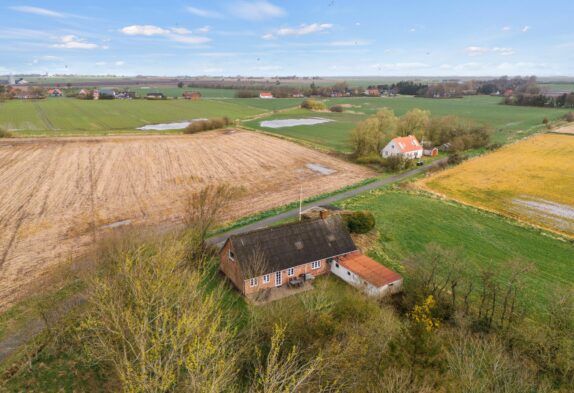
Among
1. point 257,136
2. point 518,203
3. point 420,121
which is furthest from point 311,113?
point 518,203

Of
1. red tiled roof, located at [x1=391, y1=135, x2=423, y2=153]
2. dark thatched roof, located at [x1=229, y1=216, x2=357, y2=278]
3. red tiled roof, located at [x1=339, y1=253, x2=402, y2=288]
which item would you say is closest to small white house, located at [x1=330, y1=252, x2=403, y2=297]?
red tiled roof, located at [x1=339, y1=253, x2=402, y2=288]

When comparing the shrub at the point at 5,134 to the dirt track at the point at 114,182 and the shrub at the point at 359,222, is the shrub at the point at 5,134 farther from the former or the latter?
the shrub at the point at 359,222

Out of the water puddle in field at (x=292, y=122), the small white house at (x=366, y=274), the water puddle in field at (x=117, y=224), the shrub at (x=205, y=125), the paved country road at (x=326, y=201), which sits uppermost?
the shrub at (x=205, y=125)

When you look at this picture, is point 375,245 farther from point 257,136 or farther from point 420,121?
point 257,136

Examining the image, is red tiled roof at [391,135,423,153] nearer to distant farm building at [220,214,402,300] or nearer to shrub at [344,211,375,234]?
shrub at [344,211,375,234]

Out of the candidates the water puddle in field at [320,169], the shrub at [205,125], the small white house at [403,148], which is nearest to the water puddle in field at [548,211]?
the small white house at [403,148]
